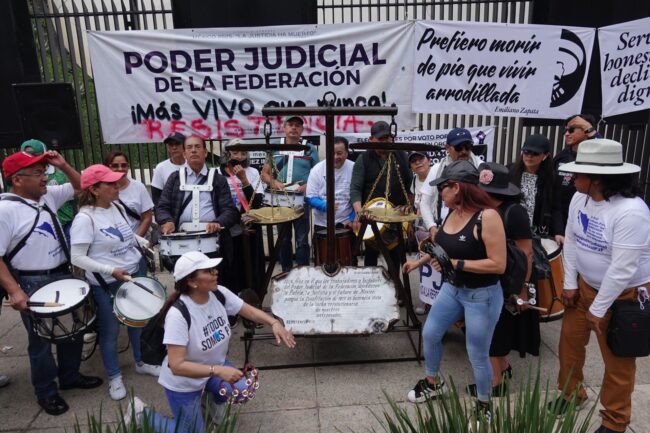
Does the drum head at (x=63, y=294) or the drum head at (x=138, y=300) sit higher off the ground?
the drum head at (x=63, y=294)

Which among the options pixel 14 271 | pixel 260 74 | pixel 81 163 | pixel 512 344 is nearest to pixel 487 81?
pixel 260 74

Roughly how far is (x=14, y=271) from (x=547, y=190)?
4180 millimetres

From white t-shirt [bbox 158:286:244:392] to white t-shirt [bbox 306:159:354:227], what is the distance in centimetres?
213

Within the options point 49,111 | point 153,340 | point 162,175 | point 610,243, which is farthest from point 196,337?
point 49,111

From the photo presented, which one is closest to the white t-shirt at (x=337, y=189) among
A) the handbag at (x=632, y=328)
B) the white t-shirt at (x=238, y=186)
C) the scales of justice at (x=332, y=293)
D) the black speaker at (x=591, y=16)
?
the white t-shirt at (x=238, y=186)

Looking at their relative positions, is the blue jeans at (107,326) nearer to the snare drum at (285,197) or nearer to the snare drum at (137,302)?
the snare drum at (137,302)

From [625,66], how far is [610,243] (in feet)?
14.8

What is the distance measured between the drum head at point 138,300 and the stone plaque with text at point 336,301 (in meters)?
0.88

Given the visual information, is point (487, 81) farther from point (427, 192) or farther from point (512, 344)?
point (512, 344)

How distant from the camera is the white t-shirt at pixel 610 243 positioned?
2.58 meters

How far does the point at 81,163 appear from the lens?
6.98 m

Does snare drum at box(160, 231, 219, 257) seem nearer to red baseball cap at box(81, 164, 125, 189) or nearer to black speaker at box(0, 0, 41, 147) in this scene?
red baseball cap at box(81, 164, 125, 189)

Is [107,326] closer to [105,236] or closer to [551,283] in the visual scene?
[105,236]

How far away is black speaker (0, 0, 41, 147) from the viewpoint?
580 centimetres
